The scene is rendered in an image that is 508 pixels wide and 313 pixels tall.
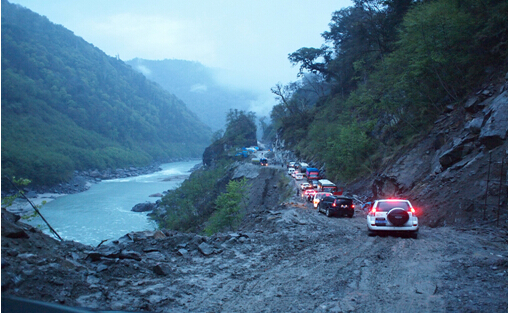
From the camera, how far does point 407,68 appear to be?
22.6 metres

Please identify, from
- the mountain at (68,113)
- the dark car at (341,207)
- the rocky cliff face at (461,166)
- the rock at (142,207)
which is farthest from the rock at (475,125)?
the mountain at (68,113)

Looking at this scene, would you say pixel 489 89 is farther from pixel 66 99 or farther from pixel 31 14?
pixel 31 14

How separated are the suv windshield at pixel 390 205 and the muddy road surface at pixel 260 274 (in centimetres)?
129

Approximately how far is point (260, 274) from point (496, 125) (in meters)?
12.9

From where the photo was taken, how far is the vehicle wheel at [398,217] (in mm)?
9898

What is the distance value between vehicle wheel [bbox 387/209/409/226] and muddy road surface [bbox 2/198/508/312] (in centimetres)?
75

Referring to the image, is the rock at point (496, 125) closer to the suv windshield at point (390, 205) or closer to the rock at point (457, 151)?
the rock at point (457, 151)

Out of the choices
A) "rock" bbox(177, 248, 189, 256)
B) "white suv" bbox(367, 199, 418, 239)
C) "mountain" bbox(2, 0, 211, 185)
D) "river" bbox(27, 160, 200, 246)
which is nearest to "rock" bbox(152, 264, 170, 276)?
"rock" bbox(177, 248, 189, 256)

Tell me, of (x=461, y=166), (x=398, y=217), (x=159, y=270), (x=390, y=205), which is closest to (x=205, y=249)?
(x=159, y=270)

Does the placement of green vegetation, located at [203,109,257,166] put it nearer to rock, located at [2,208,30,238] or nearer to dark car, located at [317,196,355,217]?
dark car, located at [317,196,355,217]

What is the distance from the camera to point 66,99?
5032 inches

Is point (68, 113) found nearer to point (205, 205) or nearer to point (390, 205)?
point (205, 205)

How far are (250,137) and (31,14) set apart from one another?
158 m

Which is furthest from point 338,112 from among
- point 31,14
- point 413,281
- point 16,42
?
point 31,14
